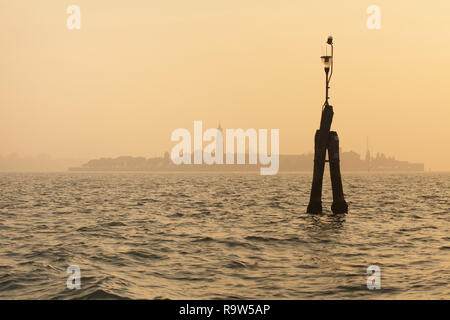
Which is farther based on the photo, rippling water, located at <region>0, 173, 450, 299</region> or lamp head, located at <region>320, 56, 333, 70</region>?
lamp head, located at <region>320, 56, 333, 70</region>

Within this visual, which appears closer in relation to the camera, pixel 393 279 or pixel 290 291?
pixel 290 291

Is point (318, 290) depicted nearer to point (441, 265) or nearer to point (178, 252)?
point (441, 265)

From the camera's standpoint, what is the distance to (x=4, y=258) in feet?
45.6

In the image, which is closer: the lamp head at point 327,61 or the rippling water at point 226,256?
the rippling water at point 226,256

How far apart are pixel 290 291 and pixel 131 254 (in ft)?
20.4

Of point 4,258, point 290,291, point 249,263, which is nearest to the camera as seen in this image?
point 290,291

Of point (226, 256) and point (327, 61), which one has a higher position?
point (327, 61)

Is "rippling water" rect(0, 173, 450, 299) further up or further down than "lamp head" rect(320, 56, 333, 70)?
further down

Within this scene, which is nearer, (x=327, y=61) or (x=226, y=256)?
(x=226, y=256)

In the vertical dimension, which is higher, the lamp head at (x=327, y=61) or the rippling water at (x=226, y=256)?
the lamp head at (x=327, y=61)
